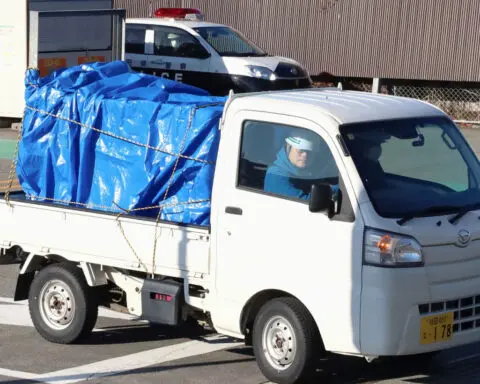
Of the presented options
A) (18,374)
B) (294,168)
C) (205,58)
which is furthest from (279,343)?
(205,58)

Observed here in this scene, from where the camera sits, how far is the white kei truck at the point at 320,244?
261 inches

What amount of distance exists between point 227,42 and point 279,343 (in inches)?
589

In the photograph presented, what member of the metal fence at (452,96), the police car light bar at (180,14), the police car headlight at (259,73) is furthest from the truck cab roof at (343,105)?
the metal fence at (452,96)

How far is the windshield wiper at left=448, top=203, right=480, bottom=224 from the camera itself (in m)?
6.89

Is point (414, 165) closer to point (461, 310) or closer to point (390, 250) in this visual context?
point (390, 250)

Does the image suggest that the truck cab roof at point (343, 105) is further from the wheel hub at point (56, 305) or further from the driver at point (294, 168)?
the wheel hub at point (56, 305)

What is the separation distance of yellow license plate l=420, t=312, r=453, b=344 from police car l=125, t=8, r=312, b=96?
554 inches

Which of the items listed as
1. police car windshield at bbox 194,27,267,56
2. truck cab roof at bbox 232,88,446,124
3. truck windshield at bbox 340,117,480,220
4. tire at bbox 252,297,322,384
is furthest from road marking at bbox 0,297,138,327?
police car windshield at bbox 194,27,267,56

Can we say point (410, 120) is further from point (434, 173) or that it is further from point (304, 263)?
point (304, 263)

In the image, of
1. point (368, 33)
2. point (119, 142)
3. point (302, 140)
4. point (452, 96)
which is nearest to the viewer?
point (302, 140)

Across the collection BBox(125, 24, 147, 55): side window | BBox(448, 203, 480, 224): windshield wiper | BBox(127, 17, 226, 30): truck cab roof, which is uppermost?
BBox(127, 17, 226, 30): truck cab roof

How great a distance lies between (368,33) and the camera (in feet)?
78.4

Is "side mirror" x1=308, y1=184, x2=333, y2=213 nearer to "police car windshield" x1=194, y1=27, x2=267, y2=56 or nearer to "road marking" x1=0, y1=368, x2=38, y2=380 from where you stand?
"road marking" x1=0, y1=368, x2=38, y2=380

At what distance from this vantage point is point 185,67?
21156 millimetres
